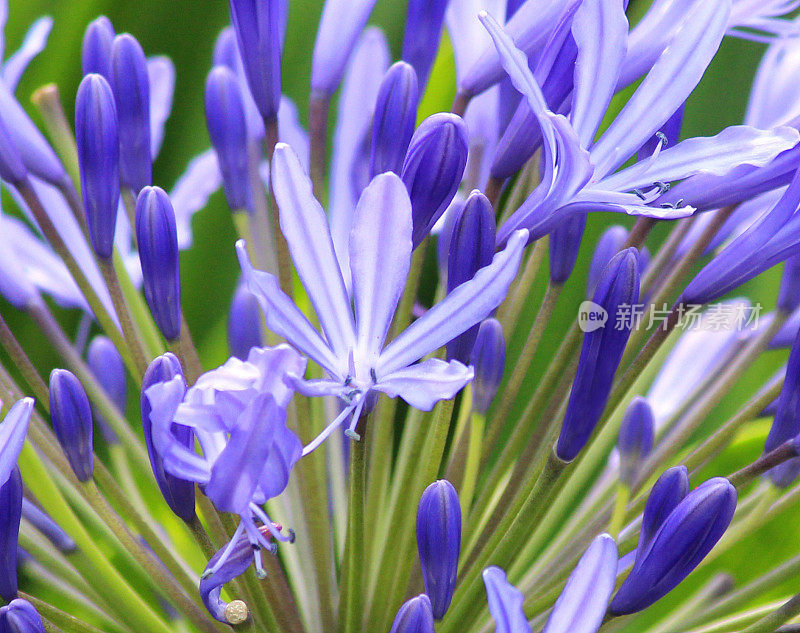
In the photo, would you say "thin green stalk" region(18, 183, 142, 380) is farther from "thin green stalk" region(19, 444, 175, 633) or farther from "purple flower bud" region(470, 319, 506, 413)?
"purple flower bud" region(470, 319, 506, 413)

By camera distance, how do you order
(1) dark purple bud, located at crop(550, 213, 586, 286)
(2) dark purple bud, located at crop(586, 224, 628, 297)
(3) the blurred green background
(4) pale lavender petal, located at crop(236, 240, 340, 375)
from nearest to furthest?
(4) pale lavender petal, located at crop(236, 240, 340, 375) → (1) dark purple bud, located at crop(550, 213, 586, 286) → (2) dark purple bud, located at crop(586, 224, 628, 297) → (3) the blurred green background

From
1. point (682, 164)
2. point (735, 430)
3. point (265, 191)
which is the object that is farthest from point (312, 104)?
point (735, 430)

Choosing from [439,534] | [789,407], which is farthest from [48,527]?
[789,407]

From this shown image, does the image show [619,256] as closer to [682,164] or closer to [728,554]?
[682,164]

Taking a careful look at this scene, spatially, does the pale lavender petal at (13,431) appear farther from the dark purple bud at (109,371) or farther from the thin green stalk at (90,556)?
the dark purple bud at (109,371)

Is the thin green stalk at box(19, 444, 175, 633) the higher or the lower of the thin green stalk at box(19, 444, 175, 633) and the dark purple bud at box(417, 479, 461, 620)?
the lower

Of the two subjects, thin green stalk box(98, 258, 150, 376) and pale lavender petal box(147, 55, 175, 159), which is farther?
pale lavender petal box(147, 55, 175, 159)

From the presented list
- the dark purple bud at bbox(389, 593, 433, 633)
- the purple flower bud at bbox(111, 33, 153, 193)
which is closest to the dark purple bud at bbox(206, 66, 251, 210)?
the purple flower bud at bbox(111, 33, 153, 193)

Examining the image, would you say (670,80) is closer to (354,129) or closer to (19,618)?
(354,129)
